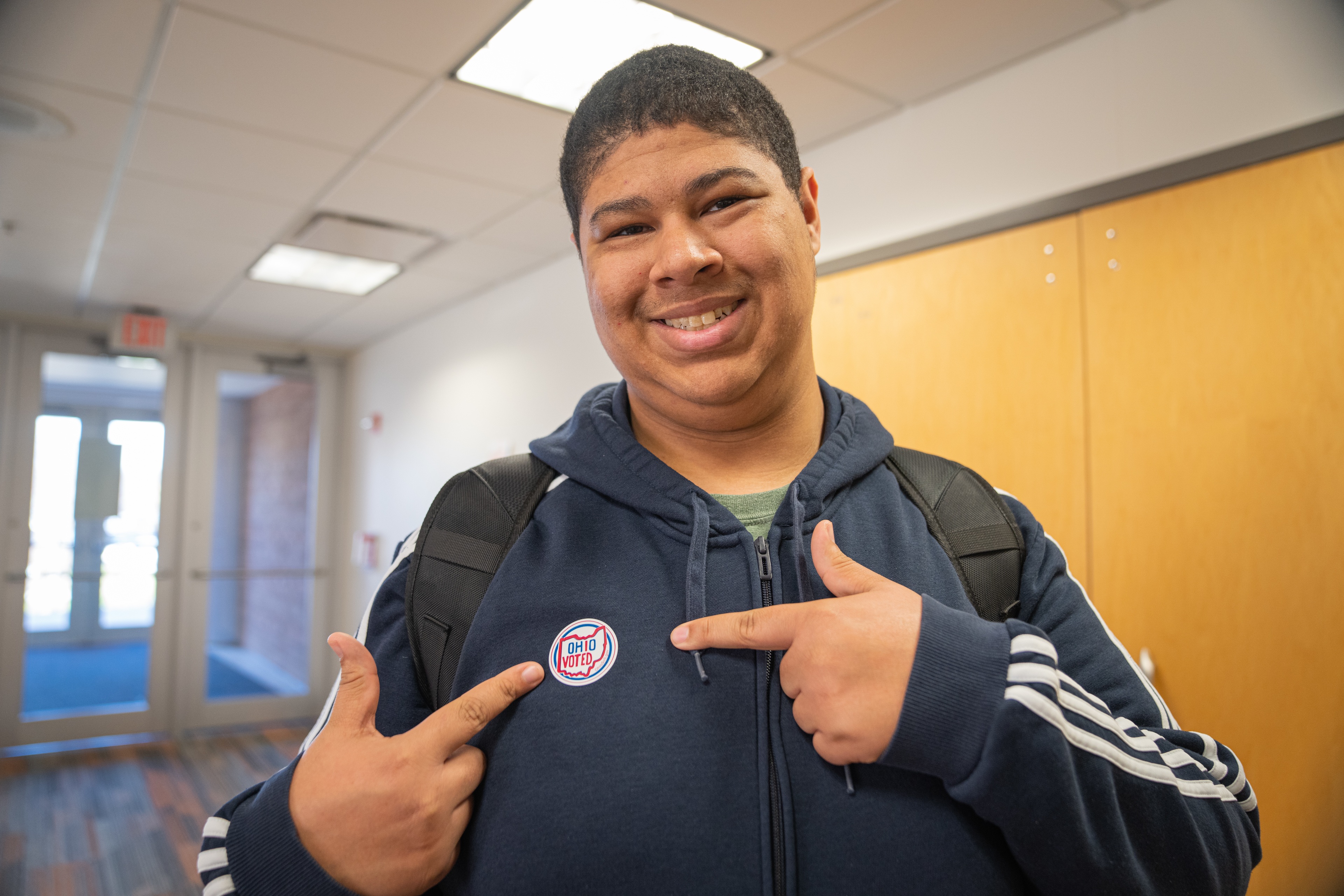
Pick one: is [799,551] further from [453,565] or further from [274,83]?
[274,83]

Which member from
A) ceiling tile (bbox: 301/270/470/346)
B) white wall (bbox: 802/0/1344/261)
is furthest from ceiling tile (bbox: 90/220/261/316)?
white wall (bbox: 802/0/1344/261)

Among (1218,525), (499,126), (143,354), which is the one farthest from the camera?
(143,354)

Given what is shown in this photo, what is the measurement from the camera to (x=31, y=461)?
492 cm

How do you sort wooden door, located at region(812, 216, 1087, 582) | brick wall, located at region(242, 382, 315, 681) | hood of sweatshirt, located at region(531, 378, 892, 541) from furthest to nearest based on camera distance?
brick wall, located at region(242, 382, 315, 681) < wooden door, located at region(812, 216, 1087, 582) < hood of sweatshirt, located at region(531, 378, 892, 541)

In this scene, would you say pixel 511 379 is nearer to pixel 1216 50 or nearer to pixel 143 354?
pixel 143 354

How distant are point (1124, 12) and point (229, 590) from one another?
592cm

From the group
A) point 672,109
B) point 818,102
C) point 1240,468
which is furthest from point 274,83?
point 1240,468

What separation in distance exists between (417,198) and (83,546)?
11.9 feet

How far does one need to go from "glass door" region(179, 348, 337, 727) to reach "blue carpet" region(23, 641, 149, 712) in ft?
0.87

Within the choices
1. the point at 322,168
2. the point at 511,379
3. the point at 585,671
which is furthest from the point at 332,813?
the point at 511,379

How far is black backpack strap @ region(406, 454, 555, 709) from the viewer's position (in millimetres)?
824

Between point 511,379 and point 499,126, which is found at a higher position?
point 499,126

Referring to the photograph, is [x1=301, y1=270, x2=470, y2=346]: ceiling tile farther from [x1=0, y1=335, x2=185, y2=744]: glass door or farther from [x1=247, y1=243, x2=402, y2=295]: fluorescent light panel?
[x1=0, y1=335, x2=185, y2=744]: glass door

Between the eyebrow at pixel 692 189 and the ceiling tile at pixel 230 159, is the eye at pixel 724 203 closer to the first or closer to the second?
the eyebrow at pixel 692 189
